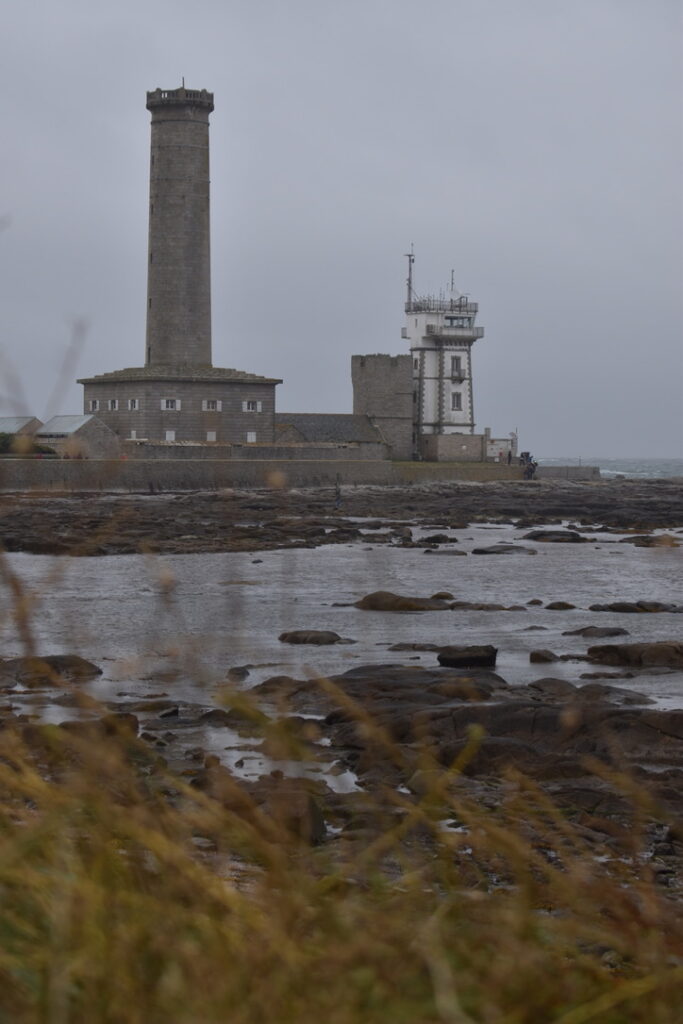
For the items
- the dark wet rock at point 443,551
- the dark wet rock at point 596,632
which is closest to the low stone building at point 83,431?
the dark wet rock at point 443,551

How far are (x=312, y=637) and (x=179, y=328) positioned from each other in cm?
4190

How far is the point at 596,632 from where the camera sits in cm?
1494

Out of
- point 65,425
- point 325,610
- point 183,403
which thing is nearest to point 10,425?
point 65,425

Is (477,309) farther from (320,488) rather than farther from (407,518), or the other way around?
(407,518)

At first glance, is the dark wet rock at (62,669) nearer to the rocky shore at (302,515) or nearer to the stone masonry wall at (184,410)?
the rocky shore at (302,515)

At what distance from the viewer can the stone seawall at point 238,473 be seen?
46.4 m

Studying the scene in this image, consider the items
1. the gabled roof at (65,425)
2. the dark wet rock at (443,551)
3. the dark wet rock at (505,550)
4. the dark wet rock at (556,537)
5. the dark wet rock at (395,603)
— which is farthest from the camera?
the gabled roof at (65,425)

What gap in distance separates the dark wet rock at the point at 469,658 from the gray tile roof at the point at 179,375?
4339 cm

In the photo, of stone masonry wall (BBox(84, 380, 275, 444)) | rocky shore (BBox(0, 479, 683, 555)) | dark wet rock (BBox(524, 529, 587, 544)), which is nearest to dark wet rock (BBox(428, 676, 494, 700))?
rocky shore (BBox(0, 479, 683, 555))

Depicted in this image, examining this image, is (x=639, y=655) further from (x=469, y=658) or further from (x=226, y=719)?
(x=226, y=719)

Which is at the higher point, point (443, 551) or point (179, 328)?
point (179, 328)

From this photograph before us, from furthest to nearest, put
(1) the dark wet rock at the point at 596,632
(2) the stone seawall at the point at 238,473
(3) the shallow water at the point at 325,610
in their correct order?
(2) the stone seawall at the point at 238,473
(1) the dark wet rock at the point at 596,632
(3) the shallow water at the point at 325,610

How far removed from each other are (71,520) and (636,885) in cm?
3084

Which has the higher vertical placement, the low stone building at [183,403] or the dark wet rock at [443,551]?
the low stone building at [183,403]
